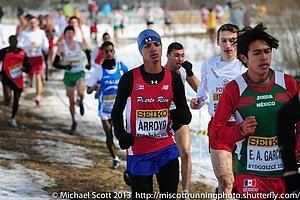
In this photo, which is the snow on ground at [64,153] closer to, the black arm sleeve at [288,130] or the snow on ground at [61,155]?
the snow on ground at [61,155]

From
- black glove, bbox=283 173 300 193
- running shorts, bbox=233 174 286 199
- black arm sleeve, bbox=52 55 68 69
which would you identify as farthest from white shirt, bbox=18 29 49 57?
black glove, bbox=283 173 300 193

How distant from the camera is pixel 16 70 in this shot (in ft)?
45.2

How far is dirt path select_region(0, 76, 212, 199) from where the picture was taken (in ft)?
30.4

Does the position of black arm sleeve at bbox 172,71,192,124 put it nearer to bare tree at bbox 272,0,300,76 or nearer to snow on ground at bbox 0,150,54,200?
snow on ground at bbox 0,150,54,200

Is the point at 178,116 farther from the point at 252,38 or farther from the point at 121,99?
the point at 252,38

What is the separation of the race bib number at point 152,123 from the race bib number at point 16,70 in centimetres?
777

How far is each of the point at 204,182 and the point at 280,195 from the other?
5.45m

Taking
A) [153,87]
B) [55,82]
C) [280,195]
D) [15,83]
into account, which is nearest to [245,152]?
[280,195]

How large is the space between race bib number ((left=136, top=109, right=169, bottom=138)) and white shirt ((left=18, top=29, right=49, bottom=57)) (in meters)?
10.0

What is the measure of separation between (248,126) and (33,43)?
11844 millimetres

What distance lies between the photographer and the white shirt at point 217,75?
7641 millimetres

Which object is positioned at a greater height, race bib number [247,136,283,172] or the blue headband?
the blue headband

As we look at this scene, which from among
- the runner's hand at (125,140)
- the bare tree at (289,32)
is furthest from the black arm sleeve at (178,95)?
the bare tree at (289,32)

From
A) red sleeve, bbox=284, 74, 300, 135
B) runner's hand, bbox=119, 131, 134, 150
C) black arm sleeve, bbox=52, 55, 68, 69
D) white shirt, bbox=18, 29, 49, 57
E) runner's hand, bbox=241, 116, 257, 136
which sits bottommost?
runner's hand, bbox=119, 131, 134, 150
